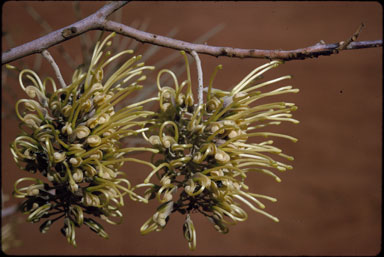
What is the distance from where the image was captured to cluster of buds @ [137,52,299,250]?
0.44 meters

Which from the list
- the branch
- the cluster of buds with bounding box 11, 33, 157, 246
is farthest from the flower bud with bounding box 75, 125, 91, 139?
the branch

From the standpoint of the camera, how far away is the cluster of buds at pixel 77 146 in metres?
0.44

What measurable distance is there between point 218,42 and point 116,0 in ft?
6.54

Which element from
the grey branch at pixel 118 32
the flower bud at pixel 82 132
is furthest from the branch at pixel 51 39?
the flower bud at pixel 82 132

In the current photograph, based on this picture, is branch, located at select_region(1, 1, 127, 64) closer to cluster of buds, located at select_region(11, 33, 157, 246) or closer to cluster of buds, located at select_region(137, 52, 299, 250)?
cluster of buds, located at select_region(11, 33, 157, 246)

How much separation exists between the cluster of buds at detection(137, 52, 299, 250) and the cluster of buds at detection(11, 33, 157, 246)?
4cm

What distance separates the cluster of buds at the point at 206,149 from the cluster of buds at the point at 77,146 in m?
0.04

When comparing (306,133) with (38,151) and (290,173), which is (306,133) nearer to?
(290,173)

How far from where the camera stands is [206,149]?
436mm

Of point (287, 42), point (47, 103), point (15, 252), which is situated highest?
point (287, 42)

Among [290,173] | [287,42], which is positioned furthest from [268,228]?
[287,42]

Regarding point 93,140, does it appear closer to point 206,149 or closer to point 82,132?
point 82,132

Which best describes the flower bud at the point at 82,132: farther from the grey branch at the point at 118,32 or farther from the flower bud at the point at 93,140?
the grey branch at the point at 118,32

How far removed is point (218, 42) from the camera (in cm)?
243
